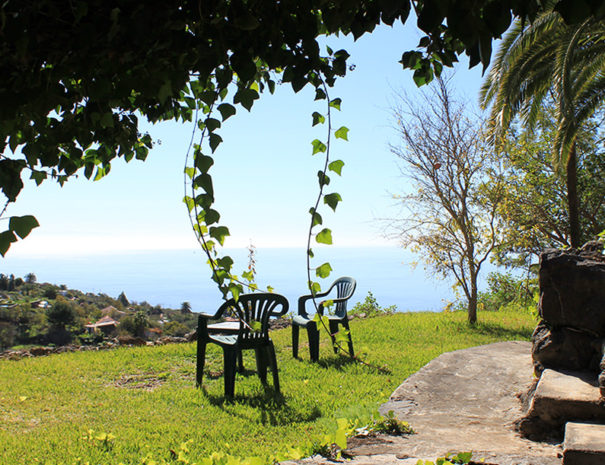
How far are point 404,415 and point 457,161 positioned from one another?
281 inches

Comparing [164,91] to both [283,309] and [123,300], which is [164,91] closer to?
Result: [283,309]

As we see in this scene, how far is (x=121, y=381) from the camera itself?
20.5 ft

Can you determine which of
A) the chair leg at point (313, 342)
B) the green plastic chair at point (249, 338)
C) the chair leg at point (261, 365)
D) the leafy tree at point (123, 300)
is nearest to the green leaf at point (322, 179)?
the green plastic chair at point (249, 338)

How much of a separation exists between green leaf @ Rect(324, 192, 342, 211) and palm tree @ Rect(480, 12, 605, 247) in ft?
24.2

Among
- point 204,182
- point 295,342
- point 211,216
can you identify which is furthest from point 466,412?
point 295,342

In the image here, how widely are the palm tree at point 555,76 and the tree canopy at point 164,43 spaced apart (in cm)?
748

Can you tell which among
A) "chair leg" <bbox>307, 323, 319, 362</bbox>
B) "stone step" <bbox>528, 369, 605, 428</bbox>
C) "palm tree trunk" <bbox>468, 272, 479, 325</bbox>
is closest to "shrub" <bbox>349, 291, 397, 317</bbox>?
"palm tree trunk" <bbox>468, 272, 479, 325</bbox>

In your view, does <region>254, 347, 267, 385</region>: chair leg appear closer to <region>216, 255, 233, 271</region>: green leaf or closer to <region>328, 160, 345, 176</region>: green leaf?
<region>216, 255, 233, 271</region>: green leaf

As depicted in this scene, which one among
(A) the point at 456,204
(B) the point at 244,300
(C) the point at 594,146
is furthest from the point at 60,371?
(C) the point at 594,146

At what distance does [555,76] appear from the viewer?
833cm

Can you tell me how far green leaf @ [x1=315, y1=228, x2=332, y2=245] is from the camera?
181cm

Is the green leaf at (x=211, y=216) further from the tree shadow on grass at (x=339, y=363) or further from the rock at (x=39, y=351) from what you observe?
the rock at (x=39, y=351)

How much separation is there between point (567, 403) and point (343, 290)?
485 cm

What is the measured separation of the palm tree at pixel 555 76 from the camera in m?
8.24
